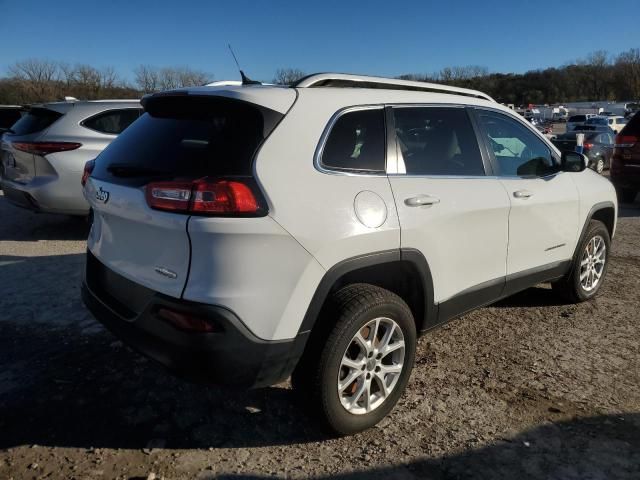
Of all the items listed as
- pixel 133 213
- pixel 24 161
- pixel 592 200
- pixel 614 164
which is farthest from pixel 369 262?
pixel 614 164

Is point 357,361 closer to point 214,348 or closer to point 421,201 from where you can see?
point 214,348

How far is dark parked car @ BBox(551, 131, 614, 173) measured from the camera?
15437 mm

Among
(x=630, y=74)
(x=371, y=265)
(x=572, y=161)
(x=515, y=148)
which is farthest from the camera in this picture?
(x=630, y=74)

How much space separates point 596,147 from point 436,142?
1480 cm

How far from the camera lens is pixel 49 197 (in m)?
6.05

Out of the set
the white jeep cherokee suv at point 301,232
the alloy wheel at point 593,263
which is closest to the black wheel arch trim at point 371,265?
the white jeep cherokee suv at point 301,232

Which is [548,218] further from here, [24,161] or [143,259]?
[24,161]

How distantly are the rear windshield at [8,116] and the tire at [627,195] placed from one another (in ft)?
44.2

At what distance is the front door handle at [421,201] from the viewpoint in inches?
107

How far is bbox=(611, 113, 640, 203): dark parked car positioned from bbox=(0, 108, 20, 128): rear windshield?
1305 cm

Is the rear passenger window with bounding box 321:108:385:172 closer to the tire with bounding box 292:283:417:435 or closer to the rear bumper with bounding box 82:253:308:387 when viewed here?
the tire with bounding box 292:283:417:435

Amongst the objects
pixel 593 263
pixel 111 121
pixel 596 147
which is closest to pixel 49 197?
pixel 111 121

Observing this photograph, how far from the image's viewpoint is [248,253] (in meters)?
2.15

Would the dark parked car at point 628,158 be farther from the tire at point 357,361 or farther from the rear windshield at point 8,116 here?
the rear windshield at point 8,116
